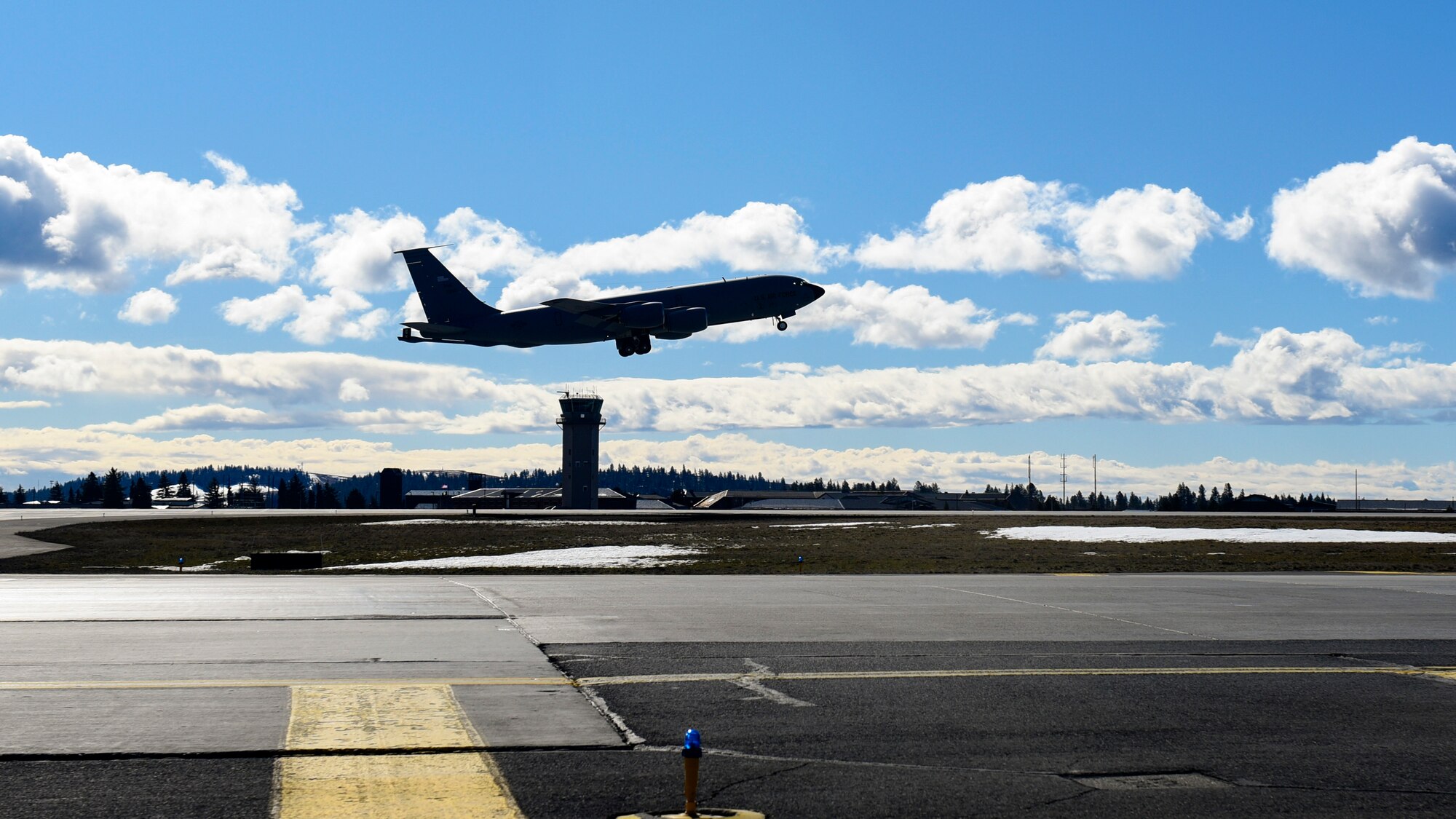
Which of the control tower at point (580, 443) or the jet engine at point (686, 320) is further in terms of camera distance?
the control tower at point (580, 443)

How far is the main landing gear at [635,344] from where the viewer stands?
243 feet

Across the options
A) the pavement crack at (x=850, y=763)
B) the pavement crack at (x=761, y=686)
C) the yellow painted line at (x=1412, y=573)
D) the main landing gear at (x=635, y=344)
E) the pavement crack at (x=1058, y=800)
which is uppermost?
the main landing gear at (x=635, y=344)

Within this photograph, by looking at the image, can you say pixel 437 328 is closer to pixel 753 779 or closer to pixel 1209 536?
pixel 1209 536

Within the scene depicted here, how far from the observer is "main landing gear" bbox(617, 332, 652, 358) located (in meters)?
73.9

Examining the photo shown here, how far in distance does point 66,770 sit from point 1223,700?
10.9 m

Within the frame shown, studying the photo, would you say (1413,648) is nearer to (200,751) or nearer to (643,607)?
(643,607)

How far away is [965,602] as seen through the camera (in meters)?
23.1

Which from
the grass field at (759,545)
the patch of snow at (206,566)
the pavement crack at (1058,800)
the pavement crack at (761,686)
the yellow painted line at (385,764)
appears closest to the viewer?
the yellow painted line at (385,764)

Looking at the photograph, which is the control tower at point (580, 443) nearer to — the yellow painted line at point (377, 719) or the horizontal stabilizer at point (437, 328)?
the horizontal stabilizer at point (437, 328)

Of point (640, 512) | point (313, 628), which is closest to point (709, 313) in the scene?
point (640, 512)

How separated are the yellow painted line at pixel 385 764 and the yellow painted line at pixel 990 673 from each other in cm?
233

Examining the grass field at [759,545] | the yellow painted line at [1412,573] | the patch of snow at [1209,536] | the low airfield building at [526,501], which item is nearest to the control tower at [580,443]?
the low airfield building at [526,501]

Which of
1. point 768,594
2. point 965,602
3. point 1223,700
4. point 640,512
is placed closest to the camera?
point 1223,700

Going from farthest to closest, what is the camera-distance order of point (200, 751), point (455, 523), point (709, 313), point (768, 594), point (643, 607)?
point (455, 523) < point (709, 313) < point (768, 594) < point (643, 607) < point (200, 751)
